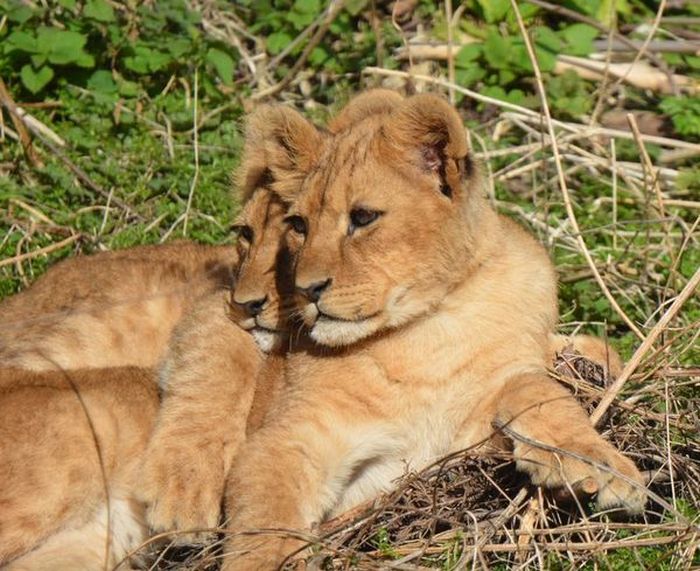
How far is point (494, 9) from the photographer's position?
7.77 m

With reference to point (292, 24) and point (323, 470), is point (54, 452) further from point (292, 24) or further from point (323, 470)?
point (292, 24)

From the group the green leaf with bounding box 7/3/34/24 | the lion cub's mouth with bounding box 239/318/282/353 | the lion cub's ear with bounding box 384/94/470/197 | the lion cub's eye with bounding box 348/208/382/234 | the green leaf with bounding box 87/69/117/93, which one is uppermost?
the lion cub's ear with bounding box 384/94/470/197

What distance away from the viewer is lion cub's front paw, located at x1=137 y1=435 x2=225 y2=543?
421 cm

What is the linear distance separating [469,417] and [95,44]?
392 cm

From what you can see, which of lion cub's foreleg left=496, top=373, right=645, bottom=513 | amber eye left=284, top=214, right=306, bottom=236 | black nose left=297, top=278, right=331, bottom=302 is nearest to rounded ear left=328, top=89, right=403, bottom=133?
amber eye left=284, top=214, right=306, bottom=236

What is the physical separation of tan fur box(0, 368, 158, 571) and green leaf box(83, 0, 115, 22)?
310 centimetres

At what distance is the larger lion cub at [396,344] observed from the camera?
4.14m

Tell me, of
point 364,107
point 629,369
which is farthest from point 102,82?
point 629,369

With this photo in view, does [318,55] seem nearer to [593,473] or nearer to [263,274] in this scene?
[263,274]

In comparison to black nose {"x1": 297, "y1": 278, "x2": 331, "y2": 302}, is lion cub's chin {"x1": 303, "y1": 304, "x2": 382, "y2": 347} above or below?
below

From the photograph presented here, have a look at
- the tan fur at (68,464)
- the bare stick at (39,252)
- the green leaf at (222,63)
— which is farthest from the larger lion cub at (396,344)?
the green leaf at (222,63)

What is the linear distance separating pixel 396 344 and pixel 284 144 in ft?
2.64

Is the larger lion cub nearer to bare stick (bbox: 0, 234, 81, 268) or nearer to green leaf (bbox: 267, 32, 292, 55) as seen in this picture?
bare stick (bbox: 0, 234, 81, 268)

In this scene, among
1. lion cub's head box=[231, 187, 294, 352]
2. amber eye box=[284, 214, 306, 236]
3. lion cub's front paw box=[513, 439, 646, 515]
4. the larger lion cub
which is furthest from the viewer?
lion cub's head box=[231, 187, 294, 352]
